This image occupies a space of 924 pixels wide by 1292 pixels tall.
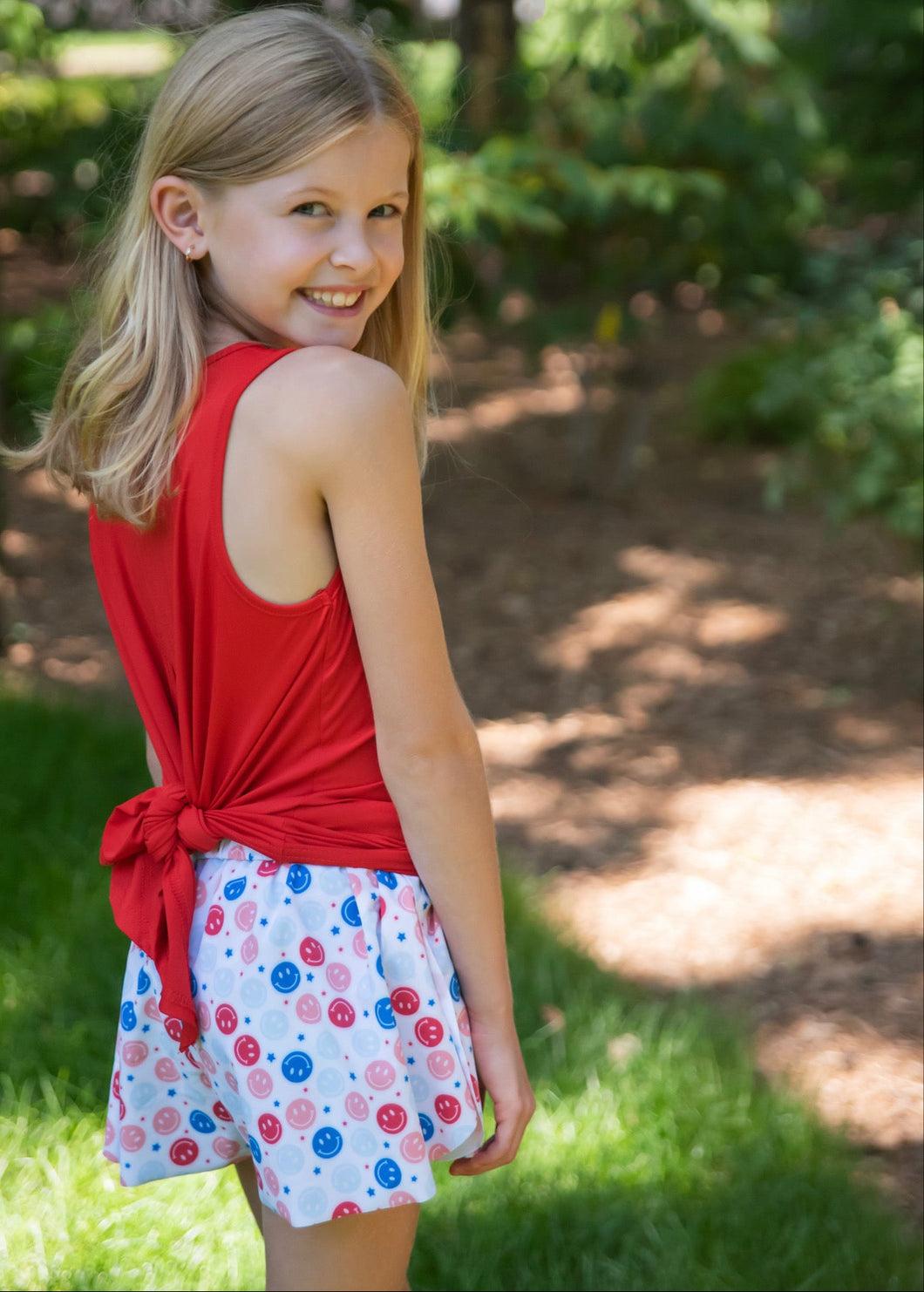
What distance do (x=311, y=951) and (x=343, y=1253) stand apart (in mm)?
297

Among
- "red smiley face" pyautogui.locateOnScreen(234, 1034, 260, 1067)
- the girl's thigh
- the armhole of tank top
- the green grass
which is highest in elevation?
the armhole of tank top

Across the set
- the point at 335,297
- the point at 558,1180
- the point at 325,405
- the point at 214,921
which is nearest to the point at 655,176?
the point at 558,1180

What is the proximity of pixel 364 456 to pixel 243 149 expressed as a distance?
1.09 ft

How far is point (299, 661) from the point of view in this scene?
1272mm

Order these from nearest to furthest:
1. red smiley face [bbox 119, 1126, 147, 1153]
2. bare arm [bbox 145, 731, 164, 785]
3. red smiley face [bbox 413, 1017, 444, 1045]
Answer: red smiley face [bbox 413, 1017, 444, 1045] < red smiley face [bbox 119, 1126, 147, 1153] < bare arm [bbox 145, 731, 164, 785]

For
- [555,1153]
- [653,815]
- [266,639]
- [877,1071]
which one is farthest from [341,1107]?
[653,815]

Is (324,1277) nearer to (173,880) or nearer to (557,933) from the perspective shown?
(173,880)

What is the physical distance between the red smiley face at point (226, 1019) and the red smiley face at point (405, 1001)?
0.15 m

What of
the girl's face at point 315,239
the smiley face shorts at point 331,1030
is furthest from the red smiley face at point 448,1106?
the girl's face at point 315,239

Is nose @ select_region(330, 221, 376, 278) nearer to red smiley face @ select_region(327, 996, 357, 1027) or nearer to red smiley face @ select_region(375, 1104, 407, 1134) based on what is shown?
red smiley face @ select_region(327, 996, 357, 1027)

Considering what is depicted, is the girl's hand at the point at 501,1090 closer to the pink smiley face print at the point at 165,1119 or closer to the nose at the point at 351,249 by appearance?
the pink smiley face print at the point at 165,1119

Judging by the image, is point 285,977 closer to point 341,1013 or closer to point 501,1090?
point 341,1013

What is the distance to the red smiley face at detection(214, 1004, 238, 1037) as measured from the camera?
128 centimetres

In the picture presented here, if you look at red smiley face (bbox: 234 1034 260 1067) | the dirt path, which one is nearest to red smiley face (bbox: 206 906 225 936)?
red smiley face (bbox: 234 1034 260 1067)
